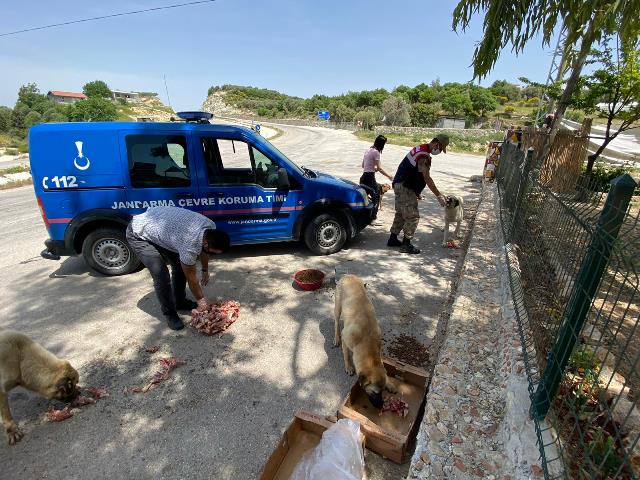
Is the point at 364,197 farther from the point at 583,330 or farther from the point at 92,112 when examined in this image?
the point at 92,112

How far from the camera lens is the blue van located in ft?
15.8

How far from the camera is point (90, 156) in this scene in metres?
4.83

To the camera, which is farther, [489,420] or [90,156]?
[90,156]

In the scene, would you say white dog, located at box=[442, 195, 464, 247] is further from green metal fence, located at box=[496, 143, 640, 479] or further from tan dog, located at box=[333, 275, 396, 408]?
tan dog, located at box=[333, 275, 396, 408]

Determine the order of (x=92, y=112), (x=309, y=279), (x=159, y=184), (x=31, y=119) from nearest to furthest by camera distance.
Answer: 1. (x=309, y=279)
2. (x=159, y=184)
3. (x=92, y=112)
4. (x=31, y=119)

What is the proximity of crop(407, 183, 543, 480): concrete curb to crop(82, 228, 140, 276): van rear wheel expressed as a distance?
4778mm

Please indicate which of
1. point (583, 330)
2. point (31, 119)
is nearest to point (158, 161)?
point (583, 330)

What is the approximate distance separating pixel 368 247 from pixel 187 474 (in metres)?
4.81

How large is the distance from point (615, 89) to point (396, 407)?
10567 millimetres

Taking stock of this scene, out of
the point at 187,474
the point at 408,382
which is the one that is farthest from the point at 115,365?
the point at 408,382

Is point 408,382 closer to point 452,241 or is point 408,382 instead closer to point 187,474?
point 187,474

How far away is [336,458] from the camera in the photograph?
2211 mm

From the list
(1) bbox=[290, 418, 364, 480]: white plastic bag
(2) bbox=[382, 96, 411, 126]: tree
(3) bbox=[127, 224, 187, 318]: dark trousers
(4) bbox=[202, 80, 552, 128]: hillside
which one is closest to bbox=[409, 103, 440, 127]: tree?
(4) bbox=[202, 80, 552, 128]: hillside

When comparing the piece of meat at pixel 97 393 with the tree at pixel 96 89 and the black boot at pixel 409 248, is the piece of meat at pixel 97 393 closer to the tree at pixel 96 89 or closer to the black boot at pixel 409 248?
the black boot at pixel 409 248
